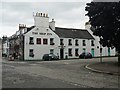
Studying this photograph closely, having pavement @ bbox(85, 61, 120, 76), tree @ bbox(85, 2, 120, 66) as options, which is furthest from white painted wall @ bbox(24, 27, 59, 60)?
pavement @ bbox(85, 61, 120, 76)

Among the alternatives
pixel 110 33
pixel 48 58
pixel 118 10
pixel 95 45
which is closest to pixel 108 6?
pixel 118 10

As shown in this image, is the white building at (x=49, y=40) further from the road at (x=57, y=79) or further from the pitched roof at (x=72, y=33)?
the road at (x=57, y=79)

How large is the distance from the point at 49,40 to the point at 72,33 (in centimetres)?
761

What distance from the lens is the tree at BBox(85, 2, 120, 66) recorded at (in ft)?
87.7

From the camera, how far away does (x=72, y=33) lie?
2381 inches

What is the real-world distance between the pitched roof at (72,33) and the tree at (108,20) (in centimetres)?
2813

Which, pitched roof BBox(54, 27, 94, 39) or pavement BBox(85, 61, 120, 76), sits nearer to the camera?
pavement BBox(85, 61, 120, 76)

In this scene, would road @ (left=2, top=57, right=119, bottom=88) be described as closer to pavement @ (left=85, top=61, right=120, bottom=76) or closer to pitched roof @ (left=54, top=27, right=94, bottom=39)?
pavement @ (left=85, top=61, right=120, bottom=76)

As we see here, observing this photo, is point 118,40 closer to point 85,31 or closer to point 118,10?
point 118,10

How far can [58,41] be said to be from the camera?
56281 mm

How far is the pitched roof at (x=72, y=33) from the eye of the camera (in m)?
58.2

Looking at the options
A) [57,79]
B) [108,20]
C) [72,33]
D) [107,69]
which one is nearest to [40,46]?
[72,33]

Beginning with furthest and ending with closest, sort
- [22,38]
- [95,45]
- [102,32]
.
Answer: [95,45]
[22,38]
[102,32]

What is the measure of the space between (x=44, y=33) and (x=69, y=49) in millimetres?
7374
